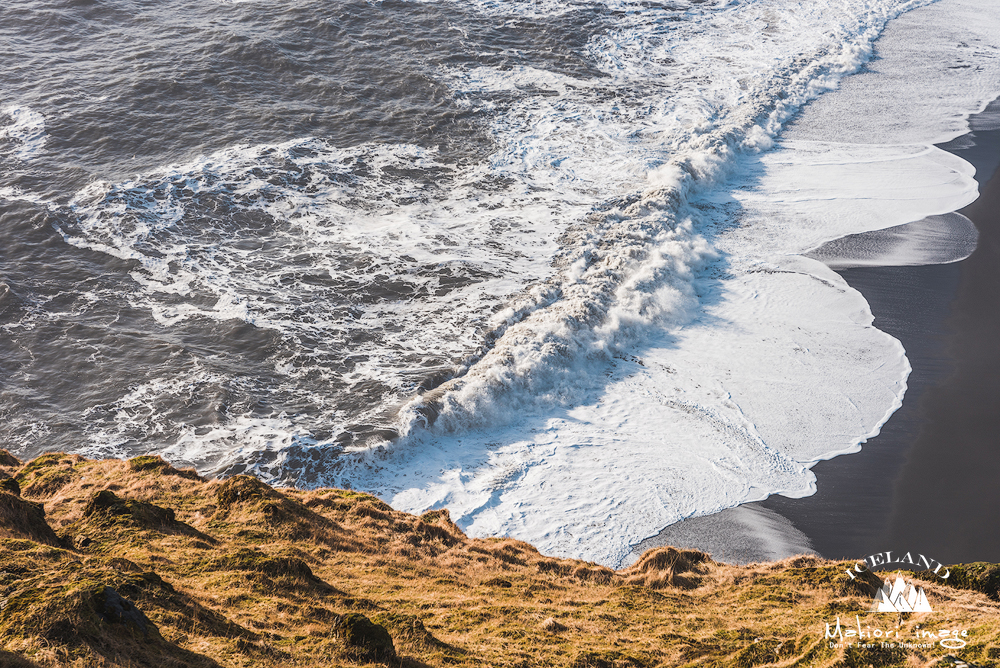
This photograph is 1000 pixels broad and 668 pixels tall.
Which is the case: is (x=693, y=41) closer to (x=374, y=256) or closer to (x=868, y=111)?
(x=868, y=111)

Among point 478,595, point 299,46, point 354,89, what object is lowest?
point 478,595

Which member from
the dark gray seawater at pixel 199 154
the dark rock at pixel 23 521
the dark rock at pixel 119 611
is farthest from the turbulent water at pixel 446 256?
the dark rock at pixel 119 611

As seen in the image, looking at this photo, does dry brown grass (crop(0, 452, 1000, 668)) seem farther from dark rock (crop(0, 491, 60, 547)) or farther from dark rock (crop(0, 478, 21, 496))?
dark rock (crop(0, 478, 21, 496))

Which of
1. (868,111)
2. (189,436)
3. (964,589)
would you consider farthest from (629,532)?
(868,111)

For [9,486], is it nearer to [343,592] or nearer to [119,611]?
[119,611]

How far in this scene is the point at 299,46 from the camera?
3428 cm

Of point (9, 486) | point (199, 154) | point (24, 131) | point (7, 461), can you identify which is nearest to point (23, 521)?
point (9, 486)

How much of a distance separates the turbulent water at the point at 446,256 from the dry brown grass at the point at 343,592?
109 inches

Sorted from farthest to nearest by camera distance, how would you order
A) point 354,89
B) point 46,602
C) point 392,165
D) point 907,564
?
1. point 354,89
2. point 392,165
3. point 907,564
4. point 46,602

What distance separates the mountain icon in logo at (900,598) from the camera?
29.8ft

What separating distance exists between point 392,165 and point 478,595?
64.6 feet

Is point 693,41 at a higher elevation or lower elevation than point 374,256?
higher

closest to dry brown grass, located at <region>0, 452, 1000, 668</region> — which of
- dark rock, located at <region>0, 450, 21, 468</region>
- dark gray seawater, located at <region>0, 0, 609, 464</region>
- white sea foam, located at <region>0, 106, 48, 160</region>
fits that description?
dark rock, located at <region>0, 450, 21, 468</region>

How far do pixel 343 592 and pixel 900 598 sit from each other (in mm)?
7818
